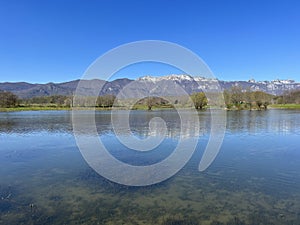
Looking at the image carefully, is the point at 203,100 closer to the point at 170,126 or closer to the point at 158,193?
the point at 170,126

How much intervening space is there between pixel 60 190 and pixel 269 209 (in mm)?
7129

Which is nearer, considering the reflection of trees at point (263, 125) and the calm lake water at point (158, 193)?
the calm lake water at point (158, 193)

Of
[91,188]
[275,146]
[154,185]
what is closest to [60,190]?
[91,188]

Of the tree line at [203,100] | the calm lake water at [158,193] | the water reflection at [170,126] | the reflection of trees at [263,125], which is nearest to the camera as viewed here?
the calm lake water at [158,193]

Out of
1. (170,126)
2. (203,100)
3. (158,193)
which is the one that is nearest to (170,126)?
(170,126)

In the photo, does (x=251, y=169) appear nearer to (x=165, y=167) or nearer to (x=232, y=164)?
(x=232, y=164)

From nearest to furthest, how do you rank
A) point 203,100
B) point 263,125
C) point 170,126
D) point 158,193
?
point 158,193 < point 170,126 < point 263,125 < point 203,100

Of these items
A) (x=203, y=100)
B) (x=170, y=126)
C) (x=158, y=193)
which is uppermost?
(x=203, y=100)

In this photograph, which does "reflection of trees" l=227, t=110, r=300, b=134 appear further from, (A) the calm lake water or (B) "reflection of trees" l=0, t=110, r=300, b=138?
(A) the calm lake water

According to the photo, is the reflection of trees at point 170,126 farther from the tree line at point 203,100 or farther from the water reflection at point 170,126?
the tree line at point 203,100

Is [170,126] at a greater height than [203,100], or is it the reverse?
[203,100]

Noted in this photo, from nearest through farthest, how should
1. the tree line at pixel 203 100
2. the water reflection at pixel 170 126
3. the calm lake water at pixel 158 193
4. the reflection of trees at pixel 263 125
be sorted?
the calm lake water at pixel 158 193 → the water reflection at pixel 170 126 → the reflection of trees at pixel 263 125 → the tree line at pixel 203 100

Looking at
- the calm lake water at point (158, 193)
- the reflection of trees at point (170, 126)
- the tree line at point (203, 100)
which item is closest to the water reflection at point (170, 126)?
the reflection of trees at point (170, 126)

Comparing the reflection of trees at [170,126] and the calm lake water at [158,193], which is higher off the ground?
the reflection of trees at [170,126]
